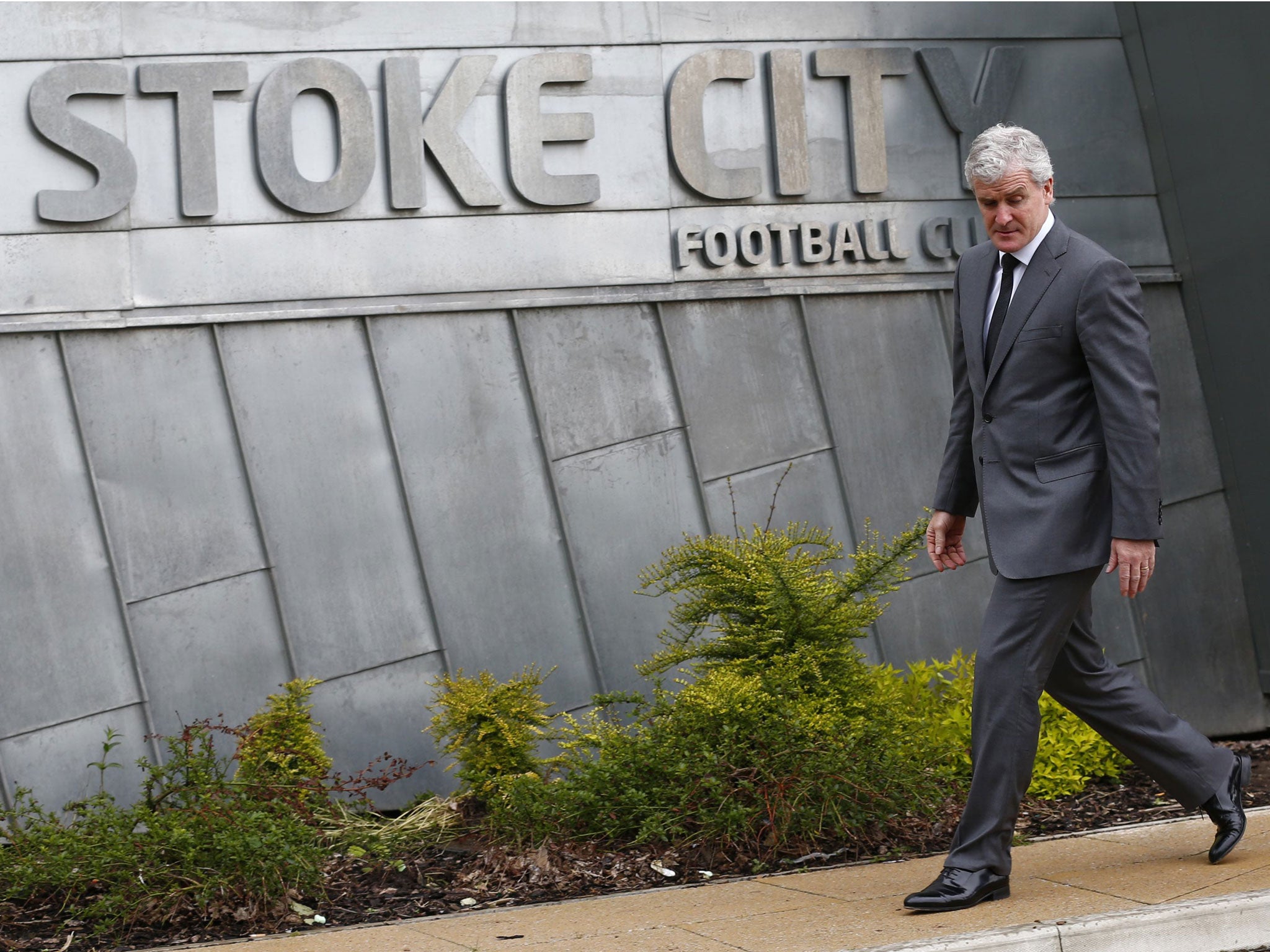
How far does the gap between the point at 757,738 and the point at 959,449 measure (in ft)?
→ 4.42

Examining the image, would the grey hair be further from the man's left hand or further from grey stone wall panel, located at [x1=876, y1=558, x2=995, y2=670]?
grey stone wall panel, located at [x1=876, y1=558, x2=995, y2=670]

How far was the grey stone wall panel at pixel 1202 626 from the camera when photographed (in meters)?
7.61

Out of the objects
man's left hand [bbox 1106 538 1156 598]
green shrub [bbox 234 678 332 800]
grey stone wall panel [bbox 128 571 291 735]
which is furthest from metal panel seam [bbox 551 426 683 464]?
man's left hand [bbox 1106 538 1156 598]

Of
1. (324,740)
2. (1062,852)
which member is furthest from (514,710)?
(1062,852)

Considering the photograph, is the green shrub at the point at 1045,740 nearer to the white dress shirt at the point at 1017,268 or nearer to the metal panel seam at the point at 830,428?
the metal panel seam at the point at 830,428

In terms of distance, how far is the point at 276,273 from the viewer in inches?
263

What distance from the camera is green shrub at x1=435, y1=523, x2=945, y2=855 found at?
5004 mm

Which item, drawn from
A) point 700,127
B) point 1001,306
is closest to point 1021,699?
point 1001,306

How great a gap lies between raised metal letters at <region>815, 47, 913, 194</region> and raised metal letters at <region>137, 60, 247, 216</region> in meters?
3.16

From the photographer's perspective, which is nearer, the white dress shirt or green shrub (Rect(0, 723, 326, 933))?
the white dress shirt

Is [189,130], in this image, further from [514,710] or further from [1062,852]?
[1062,852]

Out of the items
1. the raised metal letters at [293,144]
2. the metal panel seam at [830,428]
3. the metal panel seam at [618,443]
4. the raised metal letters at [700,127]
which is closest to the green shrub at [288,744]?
the metal panel seam at [618,443]

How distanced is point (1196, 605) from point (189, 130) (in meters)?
5.90

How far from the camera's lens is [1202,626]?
25.2ft
